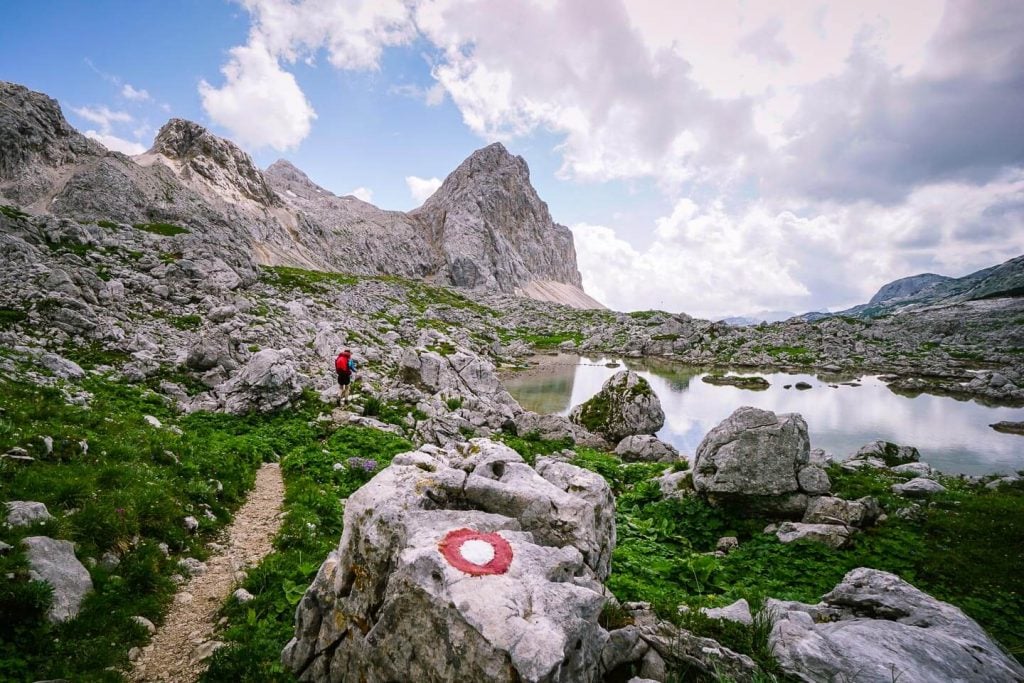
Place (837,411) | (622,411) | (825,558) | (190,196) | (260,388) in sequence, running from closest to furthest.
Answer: (825,558) → (260,388) → (622,411) → (837,411) → (190,196)

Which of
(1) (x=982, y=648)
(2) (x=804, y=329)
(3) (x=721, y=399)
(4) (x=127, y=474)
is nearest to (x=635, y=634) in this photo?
(1) (x=982, y=648)

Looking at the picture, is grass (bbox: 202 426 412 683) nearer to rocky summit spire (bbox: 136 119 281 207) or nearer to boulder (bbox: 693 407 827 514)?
boulder (bbox: 693 407 827 514)

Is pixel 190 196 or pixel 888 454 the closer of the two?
pixel 888 454

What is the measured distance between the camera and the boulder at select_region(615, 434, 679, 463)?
73.7 feet

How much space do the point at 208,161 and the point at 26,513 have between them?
17352 cm

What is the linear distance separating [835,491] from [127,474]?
21.3 meters

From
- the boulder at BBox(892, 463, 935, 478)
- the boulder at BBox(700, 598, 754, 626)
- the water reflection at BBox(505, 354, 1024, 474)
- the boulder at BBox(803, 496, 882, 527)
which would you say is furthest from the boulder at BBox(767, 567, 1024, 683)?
the water reflection at BBox(505, 354, 1024, 474)

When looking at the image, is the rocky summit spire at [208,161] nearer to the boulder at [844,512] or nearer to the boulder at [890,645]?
the boulder at [844,512]

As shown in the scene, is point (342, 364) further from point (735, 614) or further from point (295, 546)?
point (735, 614)

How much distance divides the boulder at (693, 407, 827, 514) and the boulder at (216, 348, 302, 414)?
63.8ft

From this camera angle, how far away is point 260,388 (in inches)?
798

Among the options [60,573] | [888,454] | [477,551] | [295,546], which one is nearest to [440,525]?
[477,551]

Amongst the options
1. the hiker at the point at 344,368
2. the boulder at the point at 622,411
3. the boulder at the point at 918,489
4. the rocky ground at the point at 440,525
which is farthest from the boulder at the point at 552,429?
the boulder at the point at 918,489

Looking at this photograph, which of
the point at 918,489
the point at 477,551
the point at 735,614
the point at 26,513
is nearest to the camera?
the point at 477,551
